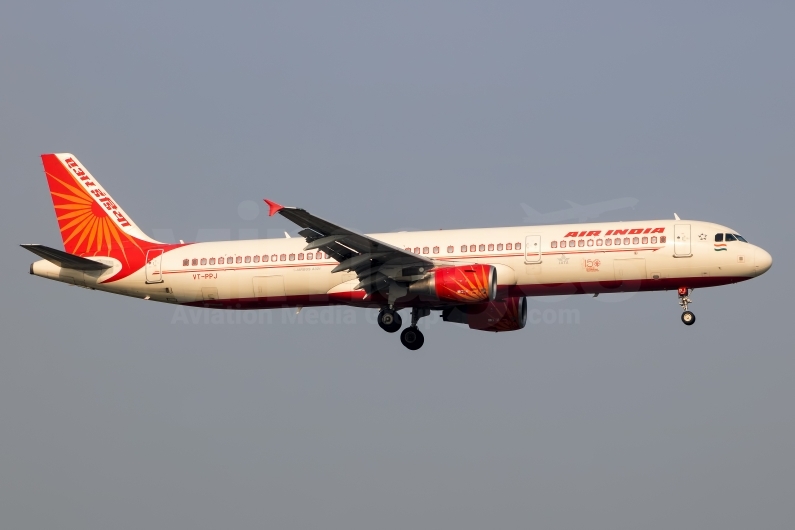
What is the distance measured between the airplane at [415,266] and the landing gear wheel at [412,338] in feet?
0.14

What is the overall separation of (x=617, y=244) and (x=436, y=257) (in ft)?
24.1

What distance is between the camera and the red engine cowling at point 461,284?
49.8m

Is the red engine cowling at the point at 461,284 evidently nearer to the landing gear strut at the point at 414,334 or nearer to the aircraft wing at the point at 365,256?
the aircraft wing at the point at 365,256

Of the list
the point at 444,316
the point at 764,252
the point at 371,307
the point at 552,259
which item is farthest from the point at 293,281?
the point at 764,252

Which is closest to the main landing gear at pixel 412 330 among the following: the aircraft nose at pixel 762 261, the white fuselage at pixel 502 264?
the white fuselage at pixel 502 264

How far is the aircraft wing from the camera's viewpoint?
160 feet

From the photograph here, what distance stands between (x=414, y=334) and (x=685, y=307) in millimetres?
11357

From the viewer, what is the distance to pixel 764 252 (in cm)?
5106

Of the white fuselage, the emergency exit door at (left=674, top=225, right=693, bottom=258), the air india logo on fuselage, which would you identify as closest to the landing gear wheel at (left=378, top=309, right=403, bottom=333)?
the white fuselage

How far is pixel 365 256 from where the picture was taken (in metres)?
50.5

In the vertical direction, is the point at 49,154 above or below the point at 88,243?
above

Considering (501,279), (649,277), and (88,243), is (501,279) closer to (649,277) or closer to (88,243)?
(649,277)

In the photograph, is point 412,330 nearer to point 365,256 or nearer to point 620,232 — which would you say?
point 365,256

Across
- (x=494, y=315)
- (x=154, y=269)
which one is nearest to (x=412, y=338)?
(x=494, y=315)
